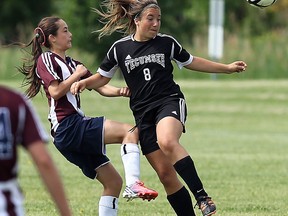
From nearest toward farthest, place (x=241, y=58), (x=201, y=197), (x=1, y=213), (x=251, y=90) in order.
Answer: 1. (x=1, y=213)
2. (x=201, y=197)
3. (x=251, y=90)
4. (x=241, y=58)

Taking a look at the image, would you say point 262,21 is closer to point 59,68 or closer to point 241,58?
point 241,58

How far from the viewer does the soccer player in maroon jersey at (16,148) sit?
4.33 m

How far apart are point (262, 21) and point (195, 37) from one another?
9.82 m

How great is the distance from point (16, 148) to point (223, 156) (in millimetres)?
10470

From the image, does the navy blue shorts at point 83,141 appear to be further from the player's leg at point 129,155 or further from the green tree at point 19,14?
the green tree at point 19,14

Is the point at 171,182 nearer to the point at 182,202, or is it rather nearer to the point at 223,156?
the point at 182,202

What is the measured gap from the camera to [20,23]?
52.8 metres

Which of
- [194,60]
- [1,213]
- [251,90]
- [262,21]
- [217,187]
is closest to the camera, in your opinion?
[1,213]

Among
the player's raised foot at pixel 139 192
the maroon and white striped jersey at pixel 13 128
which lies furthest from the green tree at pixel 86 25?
the maroon and white striped jersey at pixel 13 128

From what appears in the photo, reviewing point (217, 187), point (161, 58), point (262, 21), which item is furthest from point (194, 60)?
point (262, 21)

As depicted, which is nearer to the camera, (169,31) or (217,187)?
(217,187)

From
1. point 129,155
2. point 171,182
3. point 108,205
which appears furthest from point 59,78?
point 171,182

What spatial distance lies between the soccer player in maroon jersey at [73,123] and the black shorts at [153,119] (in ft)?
0.54

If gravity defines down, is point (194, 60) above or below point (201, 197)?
above
